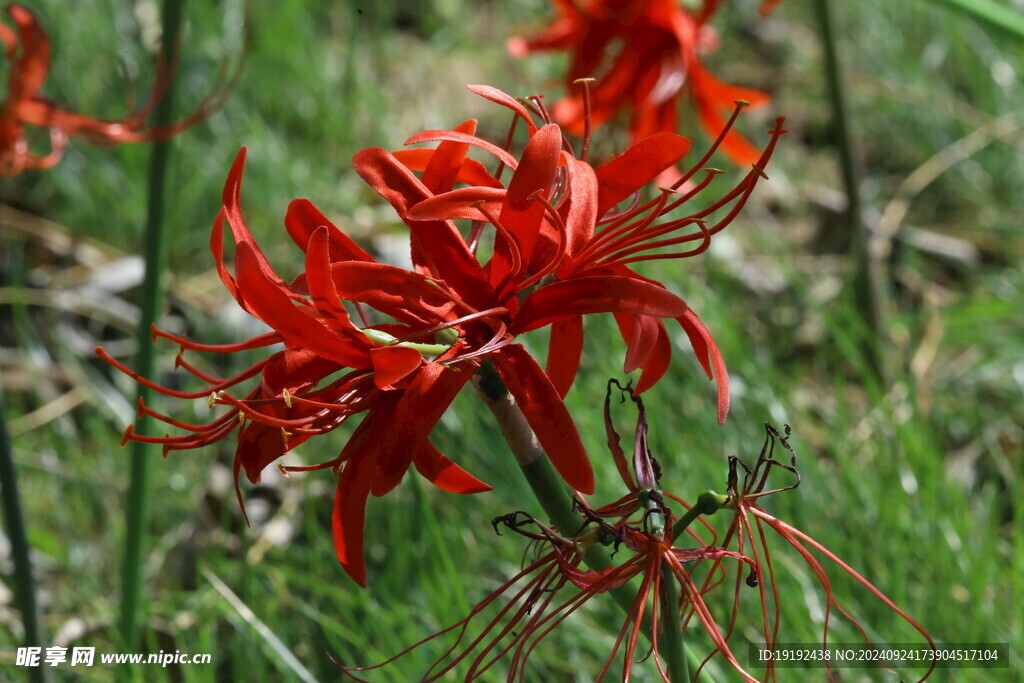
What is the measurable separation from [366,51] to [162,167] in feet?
6.80

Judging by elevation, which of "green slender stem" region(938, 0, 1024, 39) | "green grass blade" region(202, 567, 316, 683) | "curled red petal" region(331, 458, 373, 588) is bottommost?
"green grass blade" region(202, 567, 316, 683)

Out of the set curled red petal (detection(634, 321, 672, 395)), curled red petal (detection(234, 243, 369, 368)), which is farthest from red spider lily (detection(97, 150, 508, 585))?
curled red petal (detection(634, 321, 672, 395))

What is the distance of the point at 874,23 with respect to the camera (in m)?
2.81

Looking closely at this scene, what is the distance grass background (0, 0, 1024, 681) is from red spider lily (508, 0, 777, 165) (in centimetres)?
20

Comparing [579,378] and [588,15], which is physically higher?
[588,15]

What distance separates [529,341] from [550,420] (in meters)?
1.17

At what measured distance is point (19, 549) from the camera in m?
1.04

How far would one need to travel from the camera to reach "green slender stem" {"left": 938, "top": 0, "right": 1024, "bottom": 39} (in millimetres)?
1241

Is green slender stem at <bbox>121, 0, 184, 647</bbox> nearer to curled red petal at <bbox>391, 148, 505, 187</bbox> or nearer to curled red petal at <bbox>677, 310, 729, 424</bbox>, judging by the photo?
curled red petal at <bbox>391, 148, 505, 187</bbox>

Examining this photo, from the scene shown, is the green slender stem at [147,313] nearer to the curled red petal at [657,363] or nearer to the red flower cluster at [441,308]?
the red flower cluster at [441,308]

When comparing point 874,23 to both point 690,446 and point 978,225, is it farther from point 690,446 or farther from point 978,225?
point 690,446

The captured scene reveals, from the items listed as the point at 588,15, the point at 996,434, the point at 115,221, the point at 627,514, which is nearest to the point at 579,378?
the point at 588,15

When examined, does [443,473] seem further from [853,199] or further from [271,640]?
[853,199]

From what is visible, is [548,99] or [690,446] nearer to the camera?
[690,446]
